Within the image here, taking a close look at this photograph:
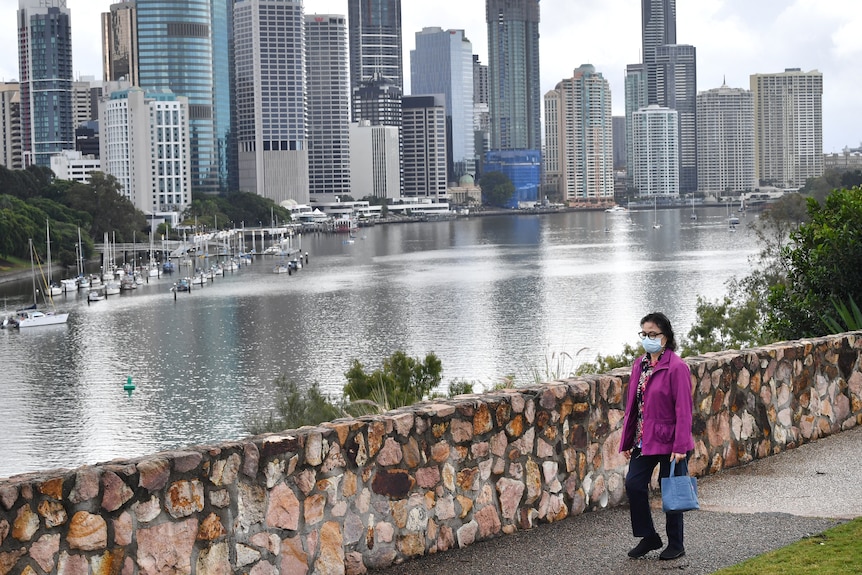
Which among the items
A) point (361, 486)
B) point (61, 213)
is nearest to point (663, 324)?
point (361, 486)

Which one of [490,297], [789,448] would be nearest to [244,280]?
[490,297]

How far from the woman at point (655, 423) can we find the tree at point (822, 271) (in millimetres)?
7848

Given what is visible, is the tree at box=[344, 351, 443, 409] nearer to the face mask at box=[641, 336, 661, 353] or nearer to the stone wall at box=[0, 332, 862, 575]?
the stone wall at box=[0, 332, 862, 575]

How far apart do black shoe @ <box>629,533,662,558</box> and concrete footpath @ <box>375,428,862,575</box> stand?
0.14 ft

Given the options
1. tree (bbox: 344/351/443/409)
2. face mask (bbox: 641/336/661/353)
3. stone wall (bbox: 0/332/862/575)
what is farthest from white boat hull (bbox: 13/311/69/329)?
face mask (bbox: 641/336/661/353)

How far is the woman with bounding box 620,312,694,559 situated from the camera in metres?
8.41

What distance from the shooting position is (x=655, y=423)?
847cm

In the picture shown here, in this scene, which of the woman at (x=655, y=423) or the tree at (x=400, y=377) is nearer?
the woman at (x=655, y=423)

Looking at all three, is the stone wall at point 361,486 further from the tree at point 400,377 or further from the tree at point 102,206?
the tree at point 102,206

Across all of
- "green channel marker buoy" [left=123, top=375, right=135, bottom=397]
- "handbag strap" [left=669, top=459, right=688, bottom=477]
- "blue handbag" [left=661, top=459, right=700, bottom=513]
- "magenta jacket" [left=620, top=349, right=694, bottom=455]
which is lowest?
"green channel marker buoy" [left=123, top=375, right=135, bottom=397]

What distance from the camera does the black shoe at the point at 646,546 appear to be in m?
→ 8.66

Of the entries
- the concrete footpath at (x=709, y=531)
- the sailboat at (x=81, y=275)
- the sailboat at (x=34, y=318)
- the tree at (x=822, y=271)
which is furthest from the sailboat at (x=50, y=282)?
the concrete footpath at (x=709, y=531)

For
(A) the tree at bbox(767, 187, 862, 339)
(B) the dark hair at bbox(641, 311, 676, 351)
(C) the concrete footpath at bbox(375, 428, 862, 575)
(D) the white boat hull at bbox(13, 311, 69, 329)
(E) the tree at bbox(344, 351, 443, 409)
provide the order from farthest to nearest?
(D) the white boat hull at bbox(13, 311, 69, 329), (E) the tree at bbox(344, 351, 443, 409), (A) the tree at bbox(767, 187, 862, 339), (C) the concrete footpath at bbox(375, 428, 862, 575), (B) the dark hair at bbox(641, 311, 676, 351)

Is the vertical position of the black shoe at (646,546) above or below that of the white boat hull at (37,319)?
above
